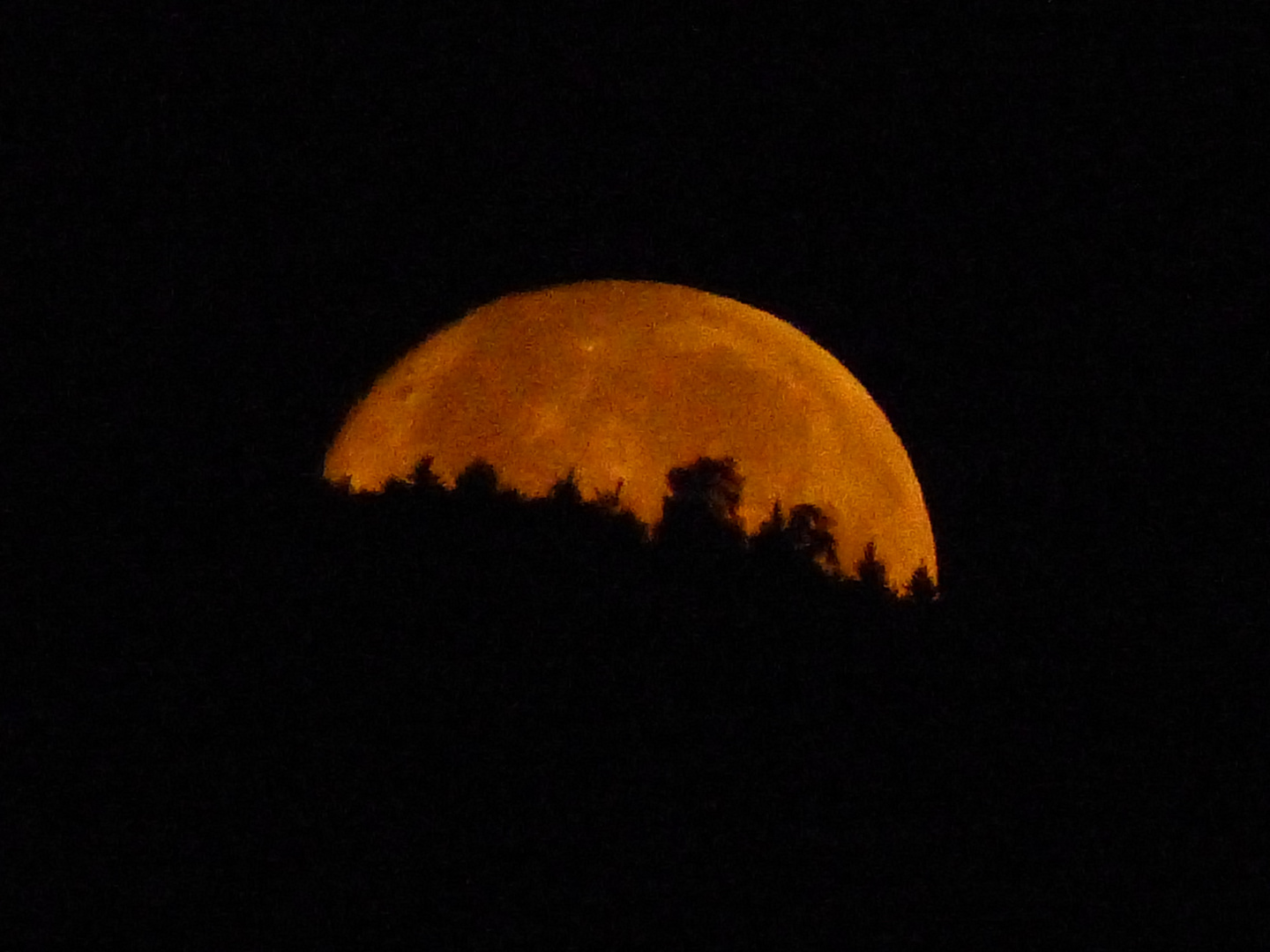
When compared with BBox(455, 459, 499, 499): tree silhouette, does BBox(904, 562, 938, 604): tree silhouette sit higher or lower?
higher

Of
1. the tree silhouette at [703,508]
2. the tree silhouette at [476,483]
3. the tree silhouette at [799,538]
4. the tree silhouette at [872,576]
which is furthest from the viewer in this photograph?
the tree silhouette at [872,576]

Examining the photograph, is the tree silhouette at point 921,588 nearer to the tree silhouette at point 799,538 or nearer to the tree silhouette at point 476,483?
the tree silhouette at point 799,538

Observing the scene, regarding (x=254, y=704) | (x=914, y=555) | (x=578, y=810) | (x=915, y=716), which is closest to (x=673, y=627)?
(x=578, y=810)

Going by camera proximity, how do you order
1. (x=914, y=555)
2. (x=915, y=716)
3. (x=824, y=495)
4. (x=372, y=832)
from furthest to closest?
(x=914, y=555)
(x=824, y=495)
(x=915, y=716)
(x=372, y=832)

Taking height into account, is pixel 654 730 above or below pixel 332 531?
below

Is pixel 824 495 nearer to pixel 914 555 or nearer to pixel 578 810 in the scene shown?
pixel 914 555

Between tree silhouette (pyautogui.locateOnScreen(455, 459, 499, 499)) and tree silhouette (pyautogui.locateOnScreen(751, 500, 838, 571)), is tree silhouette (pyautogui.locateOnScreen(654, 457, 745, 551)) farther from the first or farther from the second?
tree silhouette (pyautogui.locateOnScreen(455, 459, 499, 499))

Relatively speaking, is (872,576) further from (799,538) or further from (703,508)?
(703,508)

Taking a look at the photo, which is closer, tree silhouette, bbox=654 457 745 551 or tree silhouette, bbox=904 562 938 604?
tree silhouette, bbox=654 457 745 551

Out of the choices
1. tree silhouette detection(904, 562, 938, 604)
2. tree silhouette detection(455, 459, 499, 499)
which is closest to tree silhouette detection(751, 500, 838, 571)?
tree silhouette detection(904, 562, 938, 604)

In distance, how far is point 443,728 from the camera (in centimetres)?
611

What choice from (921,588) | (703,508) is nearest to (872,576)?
(921,588)

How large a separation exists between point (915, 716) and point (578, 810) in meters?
1.93

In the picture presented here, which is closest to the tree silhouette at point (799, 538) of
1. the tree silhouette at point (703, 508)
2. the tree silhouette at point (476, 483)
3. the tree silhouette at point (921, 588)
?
the tree silhouette at point (703, 508)
